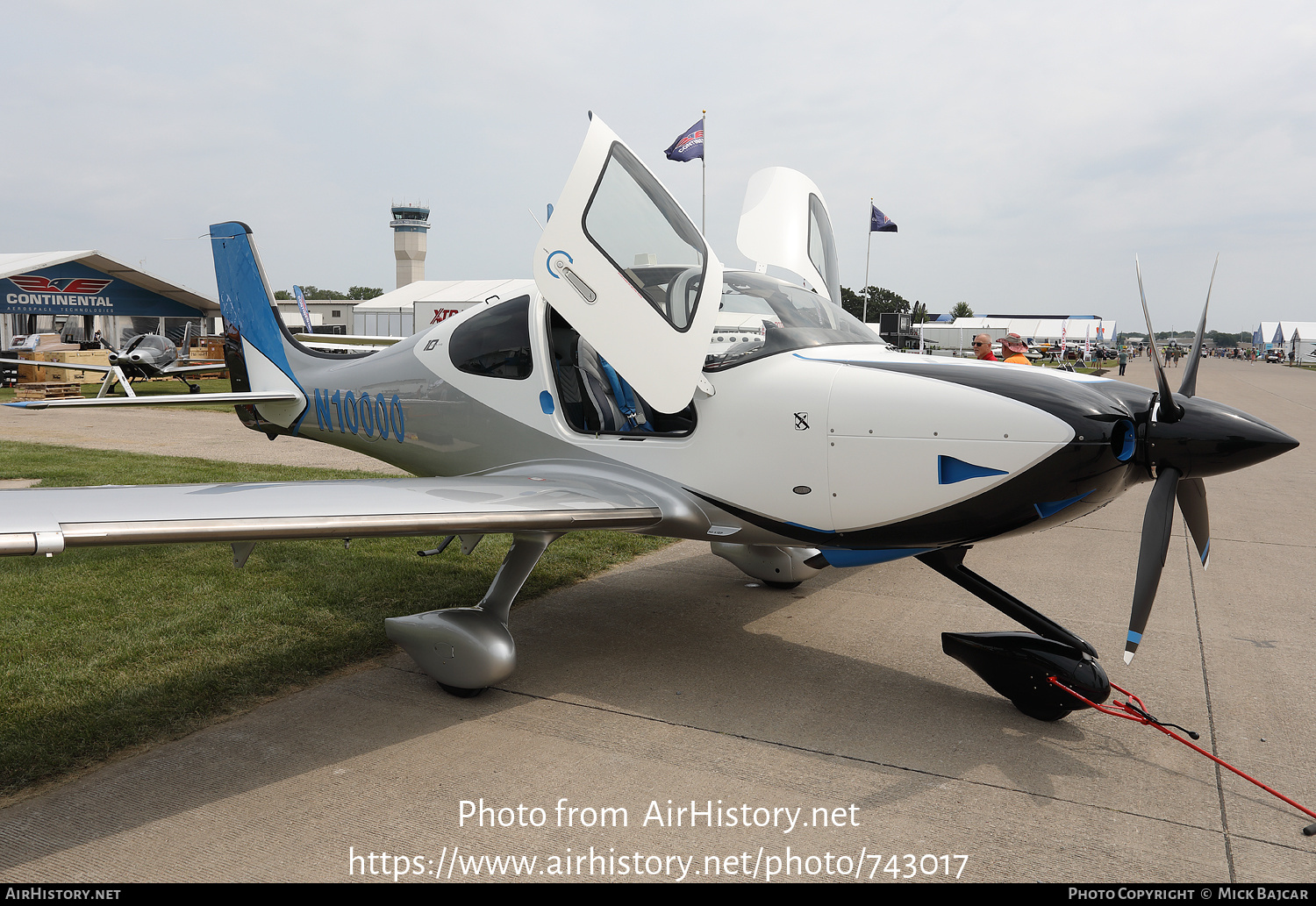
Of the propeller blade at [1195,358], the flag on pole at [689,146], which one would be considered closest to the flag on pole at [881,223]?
the flag on pole at [689,146]

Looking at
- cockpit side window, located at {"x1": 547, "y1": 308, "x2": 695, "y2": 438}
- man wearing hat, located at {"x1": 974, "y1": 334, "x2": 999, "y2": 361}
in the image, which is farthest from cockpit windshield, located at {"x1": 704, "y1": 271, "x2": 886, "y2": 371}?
man wearing hat, located at {"x1": 974, "y1": 334, "x2": 999, "y2": 361}

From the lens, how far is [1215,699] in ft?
14.0

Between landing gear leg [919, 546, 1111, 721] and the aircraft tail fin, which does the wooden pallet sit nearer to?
the aircraft tail fin

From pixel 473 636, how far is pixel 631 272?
2.04 meters

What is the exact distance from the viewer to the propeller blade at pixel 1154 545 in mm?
3494

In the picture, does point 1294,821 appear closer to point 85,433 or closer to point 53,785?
point 53,785

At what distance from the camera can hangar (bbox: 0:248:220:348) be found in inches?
1089

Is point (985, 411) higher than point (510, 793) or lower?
higher

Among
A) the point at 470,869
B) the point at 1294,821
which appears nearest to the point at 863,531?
the point at 1294,821

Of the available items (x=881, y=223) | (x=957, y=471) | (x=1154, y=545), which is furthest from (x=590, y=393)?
(x=881, y=223)

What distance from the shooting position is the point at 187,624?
5191 millimetres

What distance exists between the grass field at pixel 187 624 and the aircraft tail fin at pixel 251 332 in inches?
46.1
